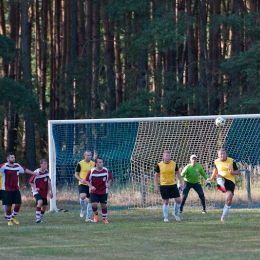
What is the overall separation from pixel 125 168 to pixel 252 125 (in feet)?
15.1

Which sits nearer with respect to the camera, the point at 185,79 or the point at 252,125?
the point at 252,125

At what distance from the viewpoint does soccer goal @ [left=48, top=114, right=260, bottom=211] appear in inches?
948

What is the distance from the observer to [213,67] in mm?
39125

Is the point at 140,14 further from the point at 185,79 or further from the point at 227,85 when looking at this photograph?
the point at 185,79

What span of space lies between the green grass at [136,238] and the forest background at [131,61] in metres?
14.7

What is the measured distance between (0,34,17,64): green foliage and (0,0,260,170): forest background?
47mm

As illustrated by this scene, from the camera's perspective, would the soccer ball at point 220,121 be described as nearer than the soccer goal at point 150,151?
Yes

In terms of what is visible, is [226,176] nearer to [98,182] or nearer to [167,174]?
[167,174]

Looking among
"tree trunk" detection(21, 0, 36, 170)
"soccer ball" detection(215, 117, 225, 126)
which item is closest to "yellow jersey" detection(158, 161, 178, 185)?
"soccer ball" detection(215, 117, 225, 126)

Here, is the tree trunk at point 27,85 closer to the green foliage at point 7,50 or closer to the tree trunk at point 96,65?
the green foliage at point 7,50

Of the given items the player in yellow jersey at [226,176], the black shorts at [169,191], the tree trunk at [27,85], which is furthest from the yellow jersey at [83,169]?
the tree trunk at [27,85]

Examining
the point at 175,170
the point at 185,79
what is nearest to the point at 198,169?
the point at 175,170

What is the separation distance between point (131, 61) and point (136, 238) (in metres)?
27.1

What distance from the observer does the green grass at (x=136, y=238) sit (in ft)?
40.7
